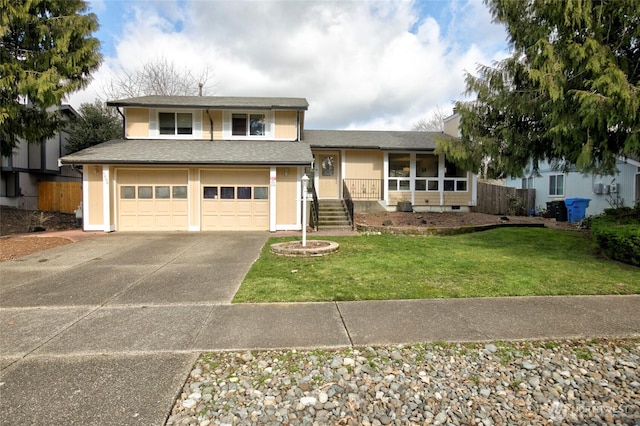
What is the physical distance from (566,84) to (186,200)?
12543mm

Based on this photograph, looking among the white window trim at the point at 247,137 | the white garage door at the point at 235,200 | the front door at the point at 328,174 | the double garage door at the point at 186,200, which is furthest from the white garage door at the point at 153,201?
the front door at the point at 328,174

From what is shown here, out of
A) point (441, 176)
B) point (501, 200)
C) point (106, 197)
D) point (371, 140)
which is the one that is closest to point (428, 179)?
point (441, 176)

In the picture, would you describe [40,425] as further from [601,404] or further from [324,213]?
[324,213]

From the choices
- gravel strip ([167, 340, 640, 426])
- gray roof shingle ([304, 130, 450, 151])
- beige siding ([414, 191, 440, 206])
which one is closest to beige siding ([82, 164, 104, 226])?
gray roof shingle ([304, 130, 450, 151])

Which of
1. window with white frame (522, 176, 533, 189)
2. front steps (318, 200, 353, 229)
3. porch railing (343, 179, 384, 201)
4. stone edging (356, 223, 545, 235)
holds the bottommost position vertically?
stone edging (356, 223, 545, 235)

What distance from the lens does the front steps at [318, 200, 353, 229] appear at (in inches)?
552

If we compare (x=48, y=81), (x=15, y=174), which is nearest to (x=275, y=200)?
(x=48, y=81)

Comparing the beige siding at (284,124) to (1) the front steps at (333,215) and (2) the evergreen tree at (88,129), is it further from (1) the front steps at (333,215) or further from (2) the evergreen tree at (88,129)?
(2) the evergreen tree at (88,129)

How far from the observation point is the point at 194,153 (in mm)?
13633

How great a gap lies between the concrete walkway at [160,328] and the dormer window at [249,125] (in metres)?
10.8

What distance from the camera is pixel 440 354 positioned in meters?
3.54

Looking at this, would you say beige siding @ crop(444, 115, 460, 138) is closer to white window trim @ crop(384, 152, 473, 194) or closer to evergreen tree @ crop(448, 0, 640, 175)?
white window trim @ crop(384, 152, 473, 194)

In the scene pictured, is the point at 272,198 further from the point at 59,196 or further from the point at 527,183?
the point at 527,183

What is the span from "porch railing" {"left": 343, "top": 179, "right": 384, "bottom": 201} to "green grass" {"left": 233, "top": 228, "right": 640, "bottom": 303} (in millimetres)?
7196
